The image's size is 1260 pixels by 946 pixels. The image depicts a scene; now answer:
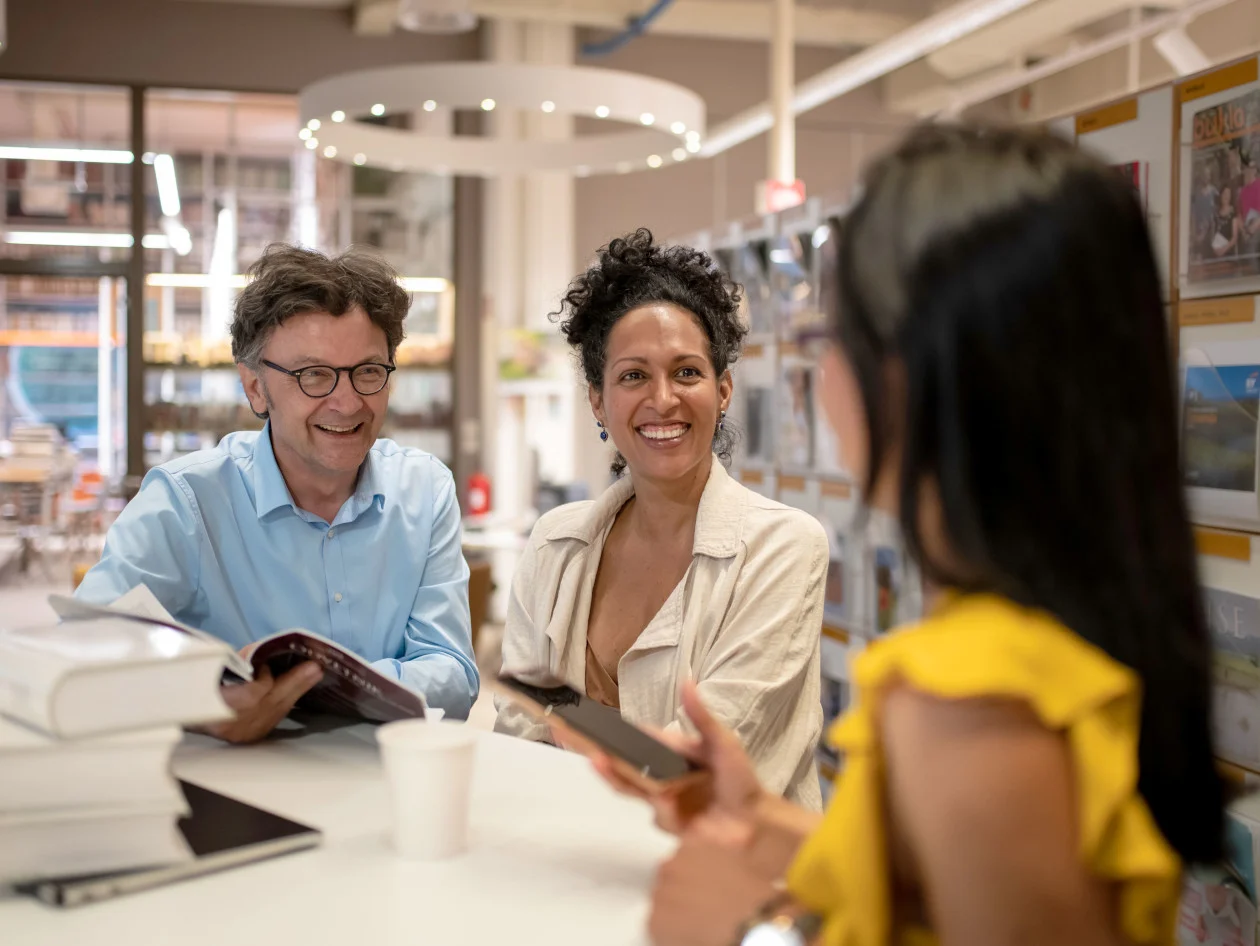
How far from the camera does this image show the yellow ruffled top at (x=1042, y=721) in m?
0.77

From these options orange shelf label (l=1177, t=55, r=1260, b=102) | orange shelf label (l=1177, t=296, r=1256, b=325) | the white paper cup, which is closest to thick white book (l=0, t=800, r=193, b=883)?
the white paper cup

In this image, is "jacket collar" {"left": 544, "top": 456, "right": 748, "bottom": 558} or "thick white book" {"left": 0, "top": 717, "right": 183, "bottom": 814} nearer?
"thick white book" {"left": 0, "top": 717, "right": 183, "bottom": 814}

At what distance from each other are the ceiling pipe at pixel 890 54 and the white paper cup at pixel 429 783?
4.38m

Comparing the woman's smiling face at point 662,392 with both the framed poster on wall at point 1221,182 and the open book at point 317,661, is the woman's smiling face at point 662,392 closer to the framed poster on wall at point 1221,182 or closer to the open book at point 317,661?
the open book at point 317,661

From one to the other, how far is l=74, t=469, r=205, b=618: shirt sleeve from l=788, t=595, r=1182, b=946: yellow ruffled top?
161cm

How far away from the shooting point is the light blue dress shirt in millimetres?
2232

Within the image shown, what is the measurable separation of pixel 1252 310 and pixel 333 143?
4439 mm

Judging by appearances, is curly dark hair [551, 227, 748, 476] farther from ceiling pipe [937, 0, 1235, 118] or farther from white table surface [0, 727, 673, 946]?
white table surface [0, 727, 673, 946]

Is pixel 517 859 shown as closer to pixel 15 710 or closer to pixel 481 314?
pixel 15 710

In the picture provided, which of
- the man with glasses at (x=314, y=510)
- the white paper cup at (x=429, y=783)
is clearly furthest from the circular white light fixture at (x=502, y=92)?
the white paper cup at (x=429, y=783)

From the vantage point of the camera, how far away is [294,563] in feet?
7.66

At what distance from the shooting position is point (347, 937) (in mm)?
1123

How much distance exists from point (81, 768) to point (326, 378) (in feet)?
4.34

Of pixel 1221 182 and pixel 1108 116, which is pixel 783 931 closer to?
pixel 1221 182
